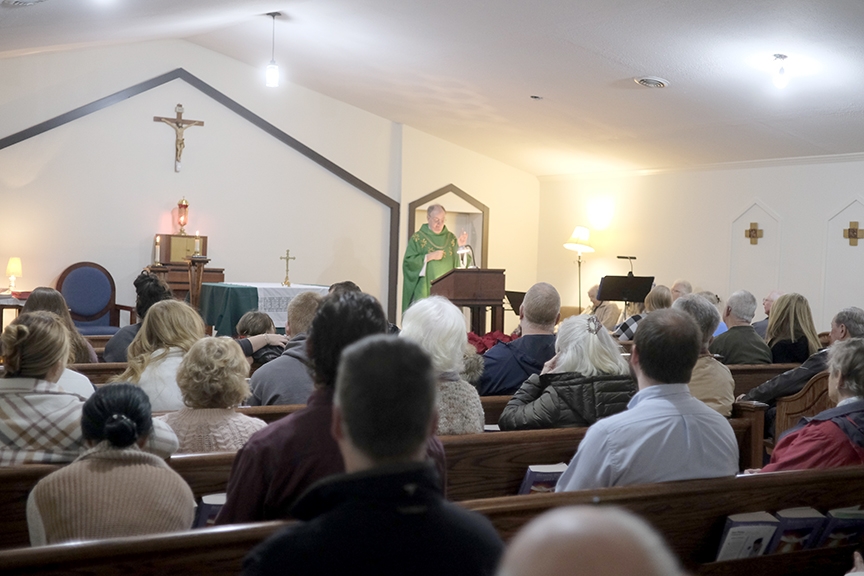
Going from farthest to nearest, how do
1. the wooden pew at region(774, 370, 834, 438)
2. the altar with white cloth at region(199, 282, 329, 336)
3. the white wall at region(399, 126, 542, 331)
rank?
the white wall at region(399, 126, 542, 331)
the altar with white cloth at region(199, 282, 329, 336)
the wooden pew at region(774, 370, 834, 438)

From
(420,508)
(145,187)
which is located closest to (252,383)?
(420,508)

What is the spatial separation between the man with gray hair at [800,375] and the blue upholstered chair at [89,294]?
6.06m

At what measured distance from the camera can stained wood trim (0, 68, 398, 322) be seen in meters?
8.41

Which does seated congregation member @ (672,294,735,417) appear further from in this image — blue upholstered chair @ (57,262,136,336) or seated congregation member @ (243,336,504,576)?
blue upholstered chair @ (57,262,136,336)

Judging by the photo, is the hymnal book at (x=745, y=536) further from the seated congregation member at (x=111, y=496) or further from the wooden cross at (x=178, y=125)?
the wooden cross at (x=178, y=125)

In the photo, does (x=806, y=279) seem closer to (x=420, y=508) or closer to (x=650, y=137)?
(x=650, y=137)

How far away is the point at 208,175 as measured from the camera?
9.34m

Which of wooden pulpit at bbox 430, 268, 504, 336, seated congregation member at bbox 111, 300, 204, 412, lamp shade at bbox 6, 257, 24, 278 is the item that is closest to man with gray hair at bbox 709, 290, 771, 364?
wooden pulpit at bbox 430, 268, 504, 336

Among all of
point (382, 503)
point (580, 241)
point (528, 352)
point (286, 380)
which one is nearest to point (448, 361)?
point (286, 380)

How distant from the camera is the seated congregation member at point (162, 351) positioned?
322cm

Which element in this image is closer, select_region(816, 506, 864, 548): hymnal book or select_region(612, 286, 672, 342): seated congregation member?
select_region(816, 506, 864, 548): hymnal book

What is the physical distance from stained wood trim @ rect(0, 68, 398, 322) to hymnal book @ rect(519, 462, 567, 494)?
730cm

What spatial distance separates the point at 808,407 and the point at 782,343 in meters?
1.13

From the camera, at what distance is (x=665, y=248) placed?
9789mm
